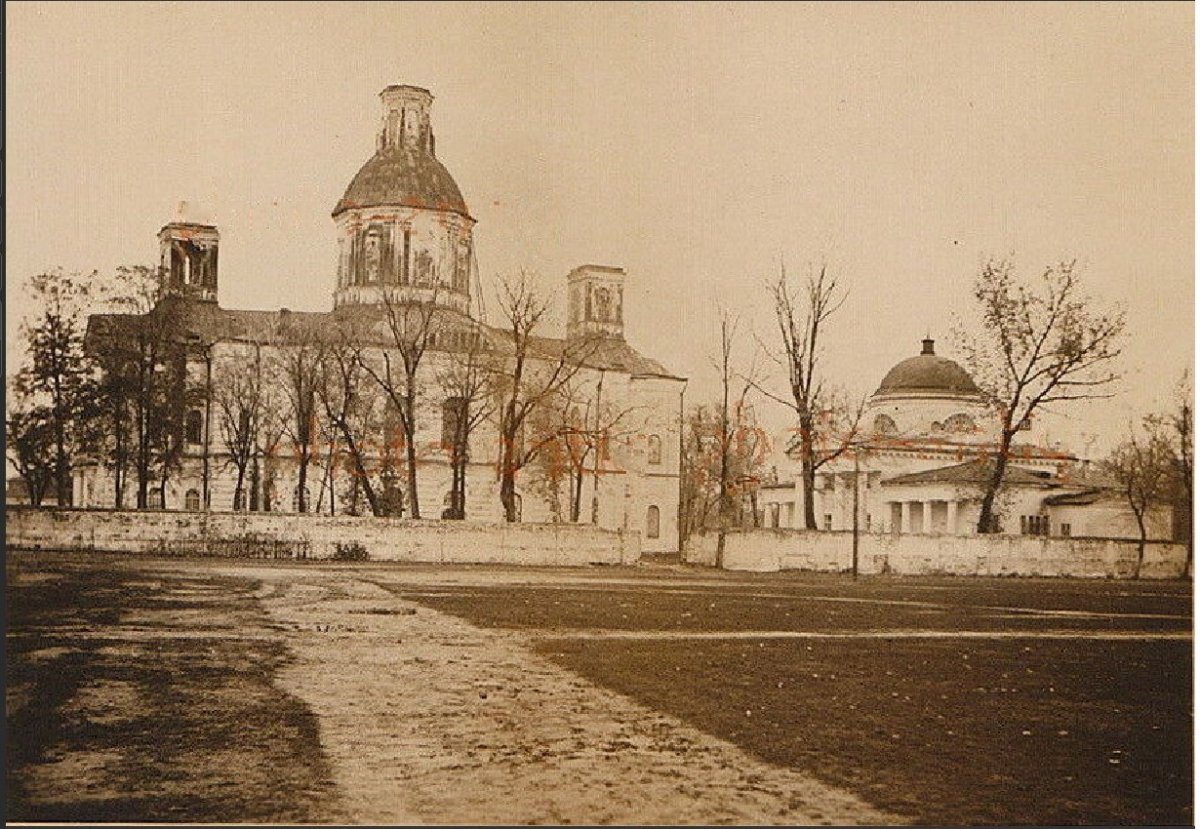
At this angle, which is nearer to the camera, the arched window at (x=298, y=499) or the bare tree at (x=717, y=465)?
the arched window at (x=298, y=499)

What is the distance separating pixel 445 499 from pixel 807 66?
6.26 feet

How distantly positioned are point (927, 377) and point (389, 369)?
72.2 inches

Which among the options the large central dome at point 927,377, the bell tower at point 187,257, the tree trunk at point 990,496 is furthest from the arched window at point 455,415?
the tree trunk at point 990,496

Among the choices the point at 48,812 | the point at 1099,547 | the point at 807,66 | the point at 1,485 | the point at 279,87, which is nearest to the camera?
the point at 48,812

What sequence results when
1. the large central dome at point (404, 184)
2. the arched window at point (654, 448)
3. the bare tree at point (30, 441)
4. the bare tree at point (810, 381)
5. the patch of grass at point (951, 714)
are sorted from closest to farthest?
the patch of grass at point (951, 714) → the bare tree at point (30, 441) → the large central dome at point (404, 184) → the arched window at point (654, 448) → the bare tree at point (810, 381)

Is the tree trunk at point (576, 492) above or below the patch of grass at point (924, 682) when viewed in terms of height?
above

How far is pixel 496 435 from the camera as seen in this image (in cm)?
423

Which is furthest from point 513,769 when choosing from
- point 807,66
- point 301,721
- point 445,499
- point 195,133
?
point 807,66

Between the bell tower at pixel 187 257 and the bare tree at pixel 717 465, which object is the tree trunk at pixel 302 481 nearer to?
the bell tower at pixel 187 257

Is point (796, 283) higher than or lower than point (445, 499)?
higher

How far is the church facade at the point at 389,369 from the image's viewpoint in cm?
407

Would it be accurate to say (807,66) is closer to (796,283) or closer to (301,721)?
(796,283)

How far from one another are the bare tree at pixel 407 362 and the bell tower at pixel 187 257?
55 centimetres


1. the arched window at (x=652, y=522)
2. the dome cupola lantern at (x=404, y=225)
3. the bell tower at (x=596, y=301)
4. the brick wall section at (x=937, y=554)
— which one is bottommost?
the brick wall section at (x=937, y=554)
